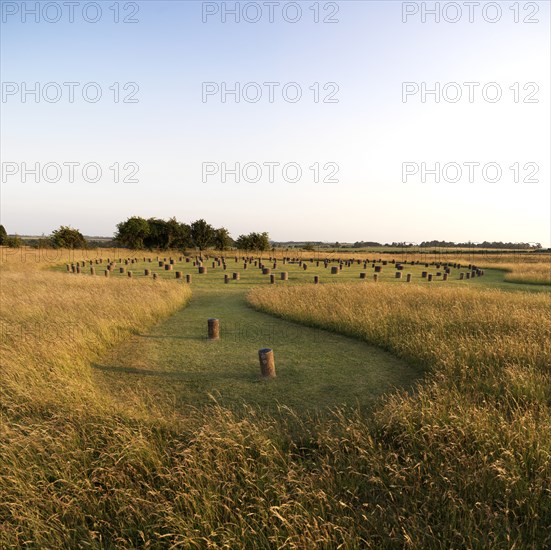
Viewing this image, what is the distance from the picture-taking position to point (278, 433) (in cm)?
395

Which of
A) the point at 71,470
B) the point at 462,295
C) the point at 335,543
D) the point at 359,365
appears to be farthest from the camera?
the point at 462,295

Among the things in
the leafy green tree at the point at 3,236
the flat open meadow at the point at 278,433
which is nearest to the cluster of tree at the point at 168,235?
the leafy green tree at the point at 3,236

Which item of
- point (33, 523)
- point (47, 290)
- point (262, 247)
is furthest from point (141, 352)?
point (262, 247)

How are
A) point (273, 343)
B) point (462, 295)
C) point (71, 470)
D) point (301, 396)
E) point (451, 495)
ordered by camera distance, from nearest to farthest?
point (451, 495)
point (71, 470)
point (301, 396)
point (273, 343)
point (462, 295)

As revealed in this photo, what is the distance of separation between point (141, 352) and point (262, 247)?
5229 cm

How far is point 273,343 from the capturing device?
27.7ft

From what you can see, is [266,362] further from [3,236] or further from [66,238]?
[3,236]

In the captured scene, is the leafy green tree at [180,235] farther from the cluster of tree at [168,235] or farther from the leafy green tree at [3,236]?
the leafy green tree at [3,236]

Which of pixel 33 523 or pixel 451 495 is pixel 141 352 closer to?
pixel 33 523

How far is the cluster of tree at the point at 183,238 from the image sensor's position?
5584 centimetres

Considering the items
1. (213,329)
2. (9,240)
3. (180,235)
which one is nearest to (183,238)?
(180,235)

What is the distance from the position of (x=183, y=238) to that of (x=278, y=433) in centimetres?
5835

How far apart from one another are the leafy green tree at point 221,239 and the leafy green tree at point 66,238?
21322 millimetres

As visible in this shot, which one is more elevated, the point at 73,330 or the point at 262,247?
the point at 262,247
